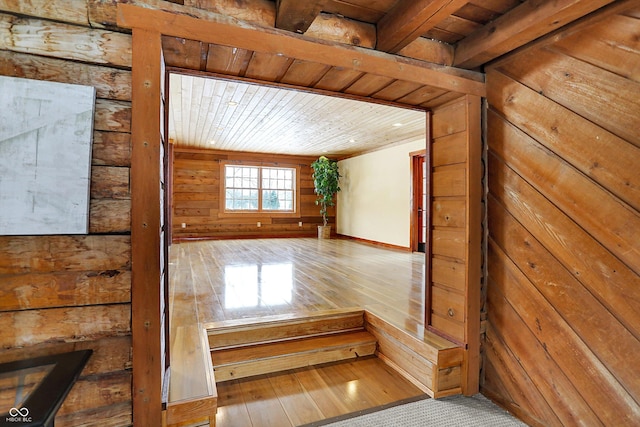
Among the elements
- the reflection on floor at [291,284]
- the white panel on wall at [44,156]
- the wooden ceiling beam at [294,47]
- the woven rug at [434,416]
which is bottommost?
the woven rug at [434,416]

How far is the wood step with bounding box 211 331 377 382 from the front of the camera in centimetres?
203

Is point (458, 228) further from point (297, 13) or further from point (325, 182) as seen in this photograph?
point (325, 182)

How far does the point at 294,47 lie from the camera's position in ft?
4.74

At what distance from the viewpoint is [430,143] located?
7.00ft

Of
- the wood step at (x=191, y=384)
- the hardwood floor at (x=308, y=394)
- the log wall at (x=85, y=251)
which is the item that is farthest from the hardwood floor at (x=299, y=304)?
Result: the log wall at (x=85, y=251)

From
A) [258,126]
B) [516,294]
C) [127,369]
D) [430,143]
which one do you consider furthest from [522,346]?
[258,126]

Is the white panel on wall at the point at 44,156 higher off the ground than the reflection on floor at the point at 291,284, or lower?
higher

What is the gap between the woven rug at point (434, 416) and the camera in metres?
1.62

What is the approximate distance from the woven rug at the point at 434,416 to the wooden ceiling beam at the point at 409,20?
1.95 meters

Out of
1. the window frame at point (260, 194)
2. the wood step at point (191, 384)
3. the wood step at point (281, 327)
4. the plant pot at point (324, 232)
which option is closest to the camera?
the wood step at point (191, 384)

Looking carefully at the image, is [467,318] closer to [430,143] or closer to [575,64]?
[430,143]

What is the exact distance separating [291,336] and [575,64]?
7.49ft

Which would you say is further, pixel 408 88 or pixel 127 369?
pixel 408 88

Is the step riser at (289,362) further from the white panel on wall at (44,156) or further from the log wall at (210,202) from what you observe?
the log wall at (210,202)
